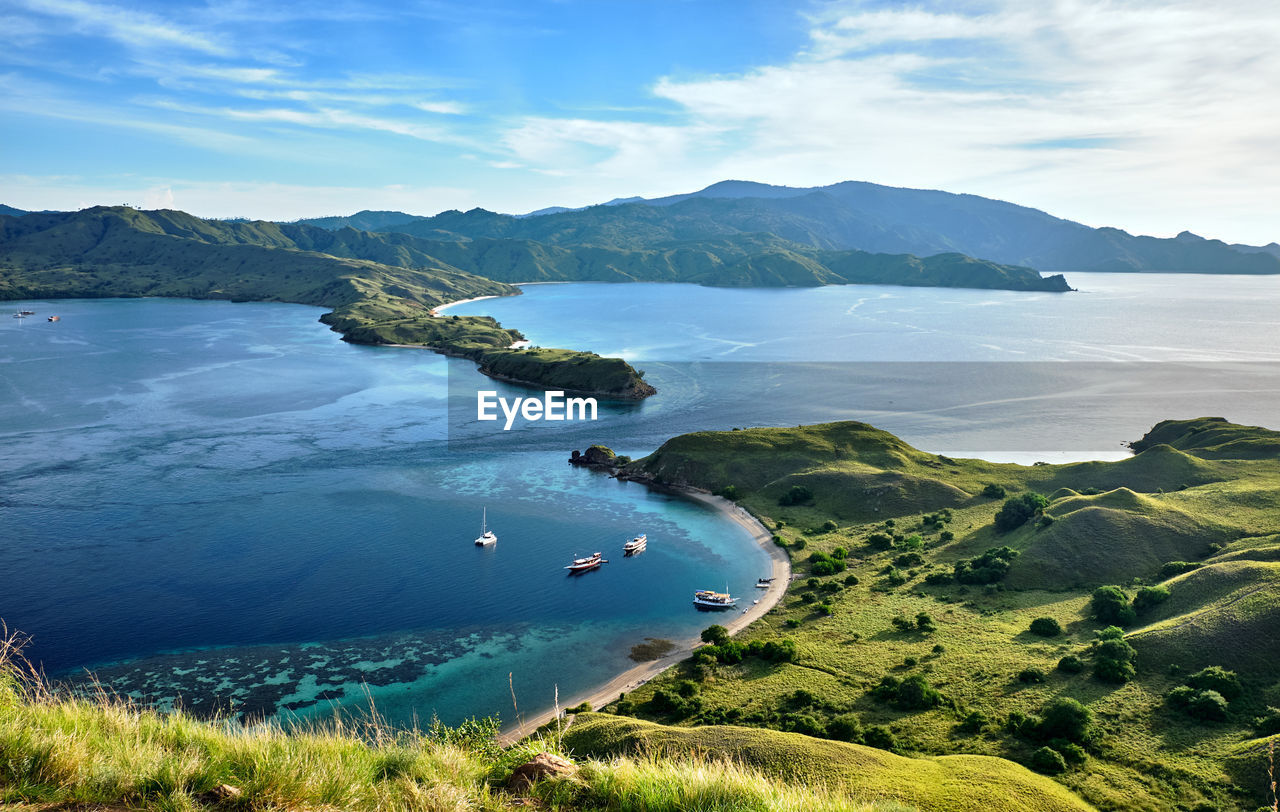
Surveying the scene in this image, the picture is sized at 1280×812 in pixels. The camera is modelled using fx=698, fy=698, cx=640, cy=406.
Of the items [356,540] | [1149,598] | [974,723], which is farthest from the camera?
[356,540]

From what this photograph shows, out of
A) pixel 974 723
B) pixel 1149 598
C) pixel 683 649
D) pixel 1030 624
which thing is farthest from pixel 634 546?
pixel 1149 598

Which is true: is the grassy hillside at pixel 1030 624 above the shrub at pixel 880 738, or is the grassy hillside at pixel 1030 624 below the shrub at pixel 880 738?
above

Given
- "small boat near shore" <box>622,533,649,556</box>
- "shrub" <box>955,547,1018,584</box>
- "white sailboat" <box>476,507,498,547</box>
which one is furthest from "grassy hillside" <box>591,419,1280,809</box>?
"white sailboat" <box>476,507,498,547</box>

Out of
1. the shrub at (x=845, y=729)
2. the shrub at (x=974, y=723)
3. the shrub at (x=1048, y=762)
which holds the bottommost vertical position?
the shrub at (x=845, y=729)

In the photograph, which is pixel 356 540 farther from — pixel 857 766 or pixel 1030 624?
pixel 1030 624

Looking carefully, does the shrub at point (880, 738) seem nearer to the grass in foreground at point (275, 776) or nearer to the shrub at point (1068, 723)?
the shrub at point (1068, 723)

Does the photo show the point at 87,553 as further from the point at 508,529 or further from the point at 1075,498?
the point at 1075,498

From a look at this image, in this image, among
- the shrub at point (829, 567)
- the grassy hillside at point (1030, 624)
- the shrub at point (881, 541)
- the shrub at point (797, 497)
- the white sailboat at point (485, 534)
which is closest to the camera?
the grassy hillside at point (1030, 624)

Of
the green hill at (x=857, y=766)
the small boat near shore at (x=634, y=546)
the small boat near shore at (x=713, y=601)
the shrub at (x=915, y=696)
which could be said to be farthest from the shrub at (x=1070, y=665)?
the small boat near shore at (x=634, y=546)
